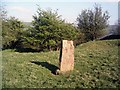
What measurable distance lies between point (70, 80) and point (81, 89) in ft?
4.63

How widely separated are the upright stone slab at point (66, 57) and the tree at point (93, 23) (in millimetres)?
41751

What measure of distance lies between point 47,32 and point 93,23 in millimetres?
17168

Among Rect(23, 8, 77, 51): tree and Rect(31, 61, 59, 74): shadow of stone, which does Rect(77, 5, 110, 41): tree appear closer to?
Rect(23, 8, 77, 51): tree

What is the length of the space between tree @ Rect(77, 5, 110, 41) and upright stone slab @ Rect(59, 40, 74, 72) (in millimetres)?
41751

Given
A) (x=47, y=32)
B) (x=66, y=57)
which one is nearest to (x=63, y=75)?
(x=66, y=57)

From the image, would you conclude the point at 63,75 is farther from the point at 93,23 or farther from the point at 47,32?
the point at 93,23

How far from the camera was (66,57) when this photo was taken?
1571 centimetres

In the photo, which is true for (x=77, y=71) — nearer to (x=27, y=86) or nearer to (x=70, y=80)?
(x=70, y=80)

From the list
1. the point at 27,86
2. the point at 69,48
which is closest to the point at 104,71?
the point at 69,48

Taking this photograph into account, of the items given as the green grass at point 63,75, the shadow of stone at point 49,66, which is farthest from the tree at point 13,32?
the green grass at point 63,75

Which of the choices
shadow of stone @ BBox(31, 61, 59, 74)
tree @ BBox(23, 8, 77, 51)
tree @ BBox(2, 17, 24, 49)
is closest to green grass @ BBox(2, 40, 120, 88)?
shadow of stone @ BBox(31, 61, 59, 74)

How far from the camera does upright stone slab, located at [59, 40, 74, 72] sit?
610 inches

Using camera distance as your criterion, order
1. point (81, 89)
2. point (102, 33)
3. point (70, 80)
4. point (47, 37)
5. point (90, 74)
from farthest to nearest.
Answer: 1. point (102, 33)
2. point (47, 37)
3. point (90, 74)
4. point (70, 80)
5. point (81, 89)

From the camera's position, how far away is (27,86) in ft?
44.1
